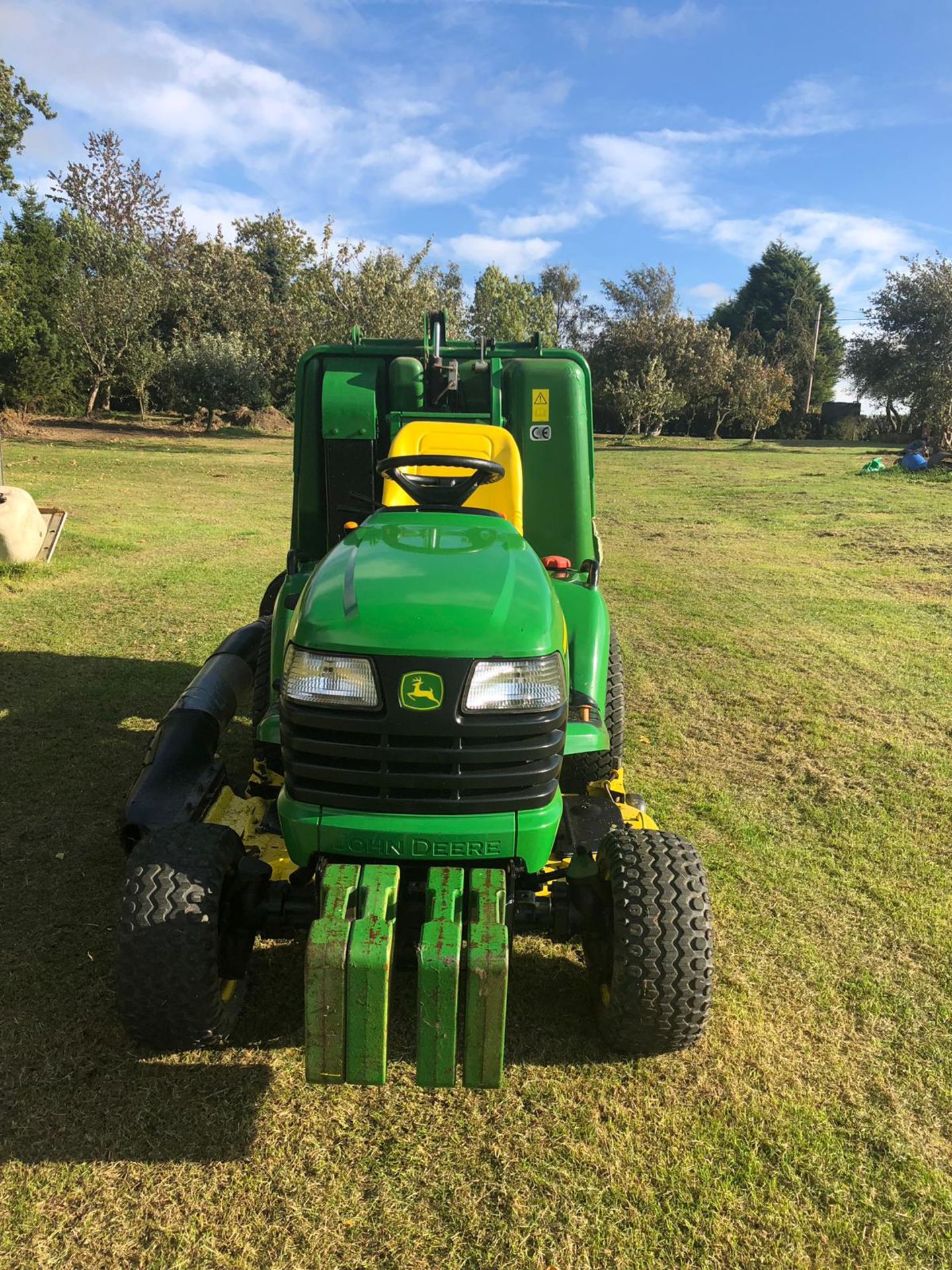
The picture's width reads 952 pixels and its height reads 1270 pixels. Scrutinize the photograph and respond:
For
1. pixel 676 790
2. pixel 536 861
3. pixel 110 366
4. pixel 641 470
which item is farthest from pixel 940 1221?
pixel 110 366

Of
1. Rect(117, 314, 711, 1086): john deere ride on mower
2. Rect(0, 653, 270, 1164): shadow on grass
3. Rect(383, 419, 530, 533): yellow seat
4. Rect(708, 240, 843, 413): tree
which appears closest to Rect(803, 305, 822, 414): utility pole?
Rect(708, 240, 843, 413): tree

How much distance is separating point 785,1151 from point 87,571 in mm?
8876

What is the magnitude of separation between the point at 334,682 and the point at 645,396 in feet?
131

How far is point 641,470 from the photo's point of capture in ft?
85.9

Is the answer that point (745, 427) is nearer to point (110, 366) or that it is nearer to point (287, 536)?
point (110, 366)

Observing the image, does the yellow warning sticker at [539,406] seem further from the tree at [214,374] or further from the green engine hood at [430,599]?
the tree at [214,374]

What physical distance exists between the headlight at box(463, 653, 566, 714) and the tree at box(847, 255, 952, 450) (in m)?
35.6

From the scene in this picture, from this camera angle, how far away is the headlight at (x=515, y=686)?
8.37 feet

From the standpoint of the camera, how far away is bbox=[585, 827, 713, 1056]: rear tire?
2.67m

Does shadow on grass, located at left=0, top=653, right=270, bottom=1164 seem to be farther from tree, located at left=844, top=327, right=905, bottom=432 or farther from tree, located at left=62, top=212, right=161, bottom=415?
tree, located at left=844, top=327, right=905, bottom=432

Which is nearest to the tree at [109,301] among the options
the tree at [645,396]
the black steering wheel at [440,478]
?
the tree at [645,396]

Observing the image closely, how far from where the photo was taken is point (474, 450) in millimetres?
4176

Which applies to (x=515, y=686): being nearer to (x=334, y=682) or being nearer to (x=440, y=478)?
(x=334, y=682)

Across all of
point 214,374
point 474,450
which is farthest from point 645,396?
point 474,450
